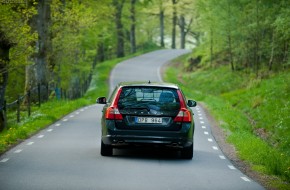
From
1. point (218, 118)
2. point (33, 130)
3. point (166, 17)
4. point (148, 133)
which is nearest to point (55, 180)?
point (148, 133)

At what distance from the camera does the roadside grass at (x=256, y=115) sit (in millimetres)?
14758

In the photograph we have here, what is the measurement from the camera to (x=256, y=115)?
29031mm

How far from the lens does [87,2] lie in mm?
42812

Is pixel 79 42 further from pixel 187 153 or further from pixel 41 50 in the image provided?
pixel 187 153

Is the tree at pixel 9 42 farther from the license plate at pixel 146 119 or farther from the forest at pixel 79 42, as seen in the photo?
the license plate at pixel 146 119

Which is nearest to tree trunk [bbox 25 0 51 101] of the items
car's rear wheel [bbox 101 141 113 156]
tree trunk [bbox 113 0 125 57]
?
car's rear wheel [bbox 101 141 113 156]

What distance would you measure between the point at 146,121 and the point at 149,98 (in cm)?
66

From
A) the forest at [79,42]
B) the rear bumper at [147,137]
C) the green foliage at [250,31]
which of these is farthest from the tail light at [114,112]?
the green foliage at [250,31]

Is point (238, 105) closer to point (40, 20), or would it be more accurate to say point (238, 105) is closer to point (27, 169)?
point (40, 20)

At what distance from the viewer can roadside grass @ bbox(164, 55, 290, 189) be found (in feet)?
48.4

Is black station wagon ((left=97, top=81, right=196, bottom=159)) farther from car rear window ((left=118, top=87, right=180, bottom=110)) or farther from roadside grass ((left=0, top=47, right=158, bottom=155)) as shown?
roadside grass ((left=0, top=47, right=158, bottom=155))

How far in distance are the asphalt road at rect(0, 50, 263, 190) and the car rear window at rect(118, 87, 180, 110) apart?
3.92ft

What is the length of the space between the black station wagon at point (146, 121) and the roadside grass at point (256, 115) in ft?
6.13

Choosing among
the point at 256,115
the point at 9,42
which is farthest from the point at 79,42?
the point at 9,42
